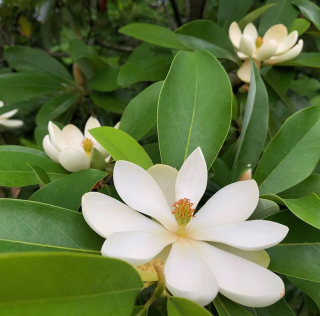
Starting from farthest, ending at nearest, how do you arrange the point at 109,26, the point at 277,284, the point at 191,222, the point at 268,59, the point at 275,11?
1. the point at 109,26
2. the point at 275,11
3. the point at 268,59
4. the point at 191,222
5. the point at 277,284

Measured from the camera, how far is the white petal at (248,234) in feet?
1.53

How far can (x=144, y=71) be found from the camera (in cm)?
107

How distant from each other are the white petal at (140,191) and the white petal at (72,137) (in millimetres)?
350

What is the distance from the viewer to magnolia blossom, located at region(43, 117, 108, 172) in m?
0.72

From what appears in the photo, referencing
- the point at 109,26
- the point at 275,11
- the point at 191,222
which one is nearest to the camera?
the point at 191,222

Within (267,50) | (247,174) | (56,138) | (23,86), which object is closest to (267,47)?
(267,50)

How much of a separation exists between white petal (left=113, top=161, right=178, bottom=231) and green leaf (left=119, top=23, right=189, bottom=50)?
574 millimetres

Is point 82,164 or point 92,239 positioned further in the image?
point 82,164

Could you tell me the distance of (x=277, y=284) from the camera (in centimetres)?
44

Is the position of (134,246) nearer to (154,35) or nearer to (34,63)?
(154,35)

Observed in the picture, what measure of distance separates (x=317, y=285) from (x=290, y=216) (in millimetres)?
122

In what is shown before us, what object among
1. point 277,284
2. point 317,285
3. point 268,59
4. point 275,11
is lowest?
point 317,285

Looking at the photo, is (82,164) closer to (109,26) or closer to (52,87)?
(52,87)

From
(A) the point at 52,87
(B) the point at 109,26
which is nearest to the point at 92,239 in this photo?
(A) the point at 52,87
